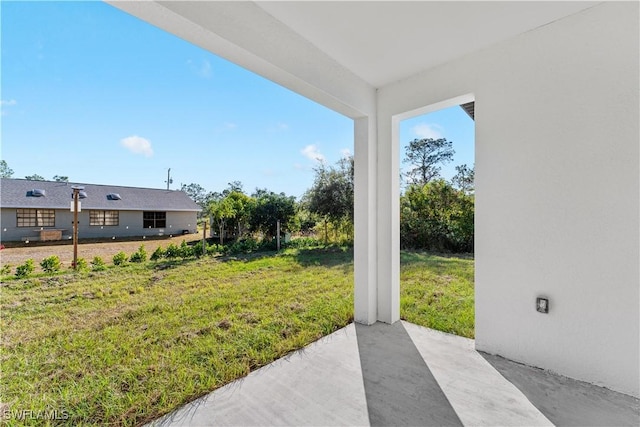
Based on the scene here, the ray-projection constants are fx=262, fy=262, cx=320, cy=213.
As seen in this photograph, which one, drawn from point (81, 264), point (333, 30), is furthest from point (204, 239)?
point (333, 30)

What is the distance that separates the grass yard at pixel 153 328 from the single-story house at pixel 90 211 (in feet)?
1.37

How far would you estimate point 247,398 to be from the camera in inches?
71.3

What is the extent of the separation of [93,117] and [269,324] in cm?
260

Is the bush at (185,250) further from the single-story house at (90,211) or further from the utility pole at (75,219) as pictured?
the utility pole at (75,219)

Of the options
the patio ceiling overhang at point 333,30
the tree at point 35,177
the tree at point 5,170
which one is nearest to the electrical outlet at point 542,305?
the patio ceiling overhang at point 333,30

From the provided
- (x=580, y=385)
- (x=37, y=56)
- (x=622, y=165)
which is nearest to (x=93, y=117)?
(x=37, y=56)

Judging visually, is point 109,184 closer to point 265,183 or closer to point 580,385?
point 265,183

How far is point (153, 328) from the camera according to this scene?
2557 millimetres

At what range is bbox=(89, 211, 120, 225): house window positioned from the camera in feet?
8.22

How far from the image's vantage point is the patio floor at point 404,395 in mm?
1617

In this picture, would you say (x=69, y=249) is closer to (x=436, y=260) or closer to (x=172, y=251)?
(x=172, y=251)

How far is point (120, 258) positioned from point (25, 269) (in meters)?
0.68

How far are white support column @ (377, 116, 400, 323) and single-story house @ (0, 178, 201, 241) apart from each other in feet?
7.72

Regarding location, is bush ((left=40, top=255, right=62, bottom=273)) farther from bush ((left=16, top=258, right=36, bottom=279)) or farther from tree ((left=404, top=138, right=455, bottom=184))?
tree ((left=404, top=138, right=455, bottom=184))
